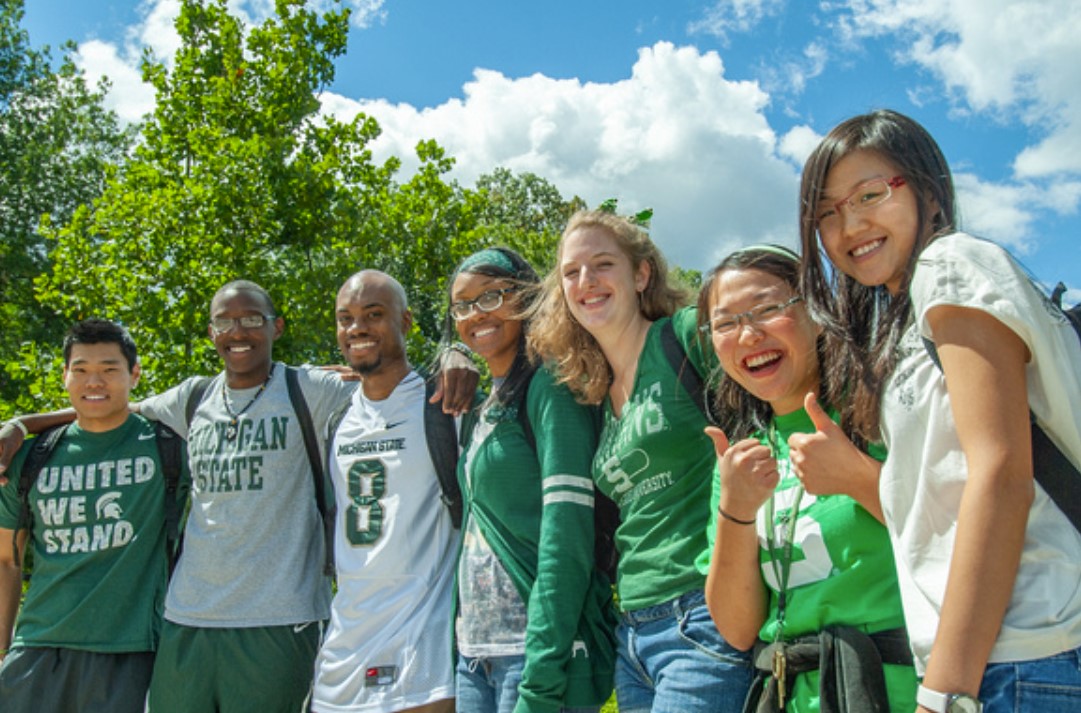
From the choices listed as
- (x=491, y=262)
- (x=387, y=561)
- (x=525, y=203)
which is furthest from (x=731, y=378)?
(x=525, y=203)

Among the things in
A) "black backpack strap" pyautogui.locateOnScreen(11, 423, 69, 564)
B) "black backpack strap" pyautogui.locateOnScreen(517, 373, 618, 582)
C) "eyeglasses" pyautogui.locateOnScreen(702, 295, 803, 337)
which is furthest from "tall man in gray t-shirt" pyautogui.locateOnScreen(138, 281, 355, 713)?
"eyeglasses" pyautogui.locateOnScreen(702, 295, 803, 337)

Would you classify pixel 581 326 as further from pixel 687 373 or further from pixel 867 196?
pixel 867 196

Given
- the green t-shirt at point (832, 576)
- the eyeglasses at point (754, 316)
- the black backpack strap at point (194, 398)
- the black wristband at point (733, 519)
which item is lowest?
the green t-shirt at point (832, 576)

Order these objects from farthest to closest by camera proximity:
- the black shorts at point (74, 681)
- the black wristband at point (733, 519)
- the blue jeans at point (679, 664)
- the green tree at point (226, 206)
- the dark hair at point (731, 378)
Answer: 1. the green tree at point (226, 206)
2. the black shorts at point (74, 681)
3. the dark hair at point (731, 378)
4. the blue jeans at point (679, 664)
5. the black wristband at point (733, 519)

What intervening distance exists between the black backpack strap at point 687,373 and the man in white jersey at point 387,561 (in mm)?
1288

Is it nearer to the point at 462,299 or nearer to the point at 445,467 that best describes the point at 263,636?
the point at 445,467

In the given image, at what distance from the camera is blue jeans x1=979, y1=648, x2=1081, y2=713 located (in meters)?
1.64

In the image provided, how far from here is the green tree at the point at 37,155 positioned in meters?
20.7

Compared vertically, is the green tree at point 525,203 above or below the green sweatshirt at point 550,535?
above

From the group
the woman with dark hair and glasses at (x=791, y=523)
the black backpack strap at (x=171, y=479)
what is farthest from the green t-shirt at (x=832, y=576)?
the black backpack strap at (x=171, y=479)

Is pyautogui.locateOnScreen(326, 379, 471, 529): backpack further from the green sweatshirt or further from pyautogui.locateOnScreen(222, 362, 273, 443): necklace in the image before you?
pyautogui.locateOnScreen(222, 362, 273, 443): necklace

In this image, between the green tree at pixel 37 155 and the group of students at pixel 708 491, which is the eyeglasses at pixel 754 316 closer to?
the group of students at pixel 708 491

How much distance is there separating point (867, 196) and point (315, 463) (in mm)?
2942

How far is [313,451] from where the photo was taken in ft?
14.0
